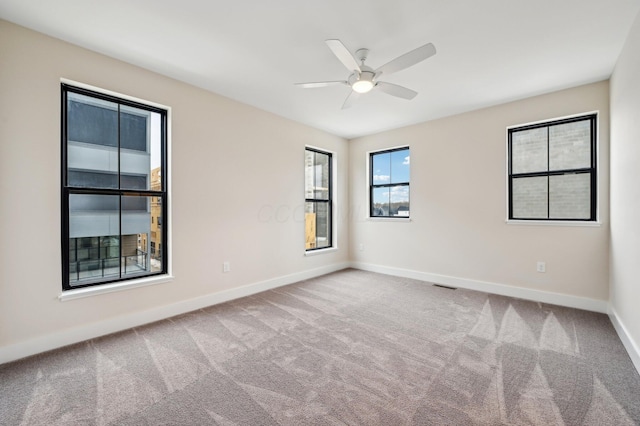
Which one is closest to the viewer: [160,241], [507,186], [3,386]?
[3,386]

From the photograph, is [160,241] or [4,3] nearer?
[4,3]

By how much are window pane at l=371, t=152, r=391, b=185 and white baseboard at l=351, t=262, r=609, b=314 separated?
5.37ft

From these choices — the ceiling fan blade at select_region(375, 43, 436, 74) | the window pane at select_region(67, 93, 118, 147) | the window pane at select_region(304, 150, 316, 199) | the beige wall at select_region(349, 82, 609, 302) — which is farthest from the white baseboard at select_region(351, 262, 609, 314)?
the window pane at select_region(67, 93, 118, 147)

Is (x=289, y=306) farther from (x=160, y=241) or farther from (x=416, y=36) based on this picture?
(x=416, y=36)

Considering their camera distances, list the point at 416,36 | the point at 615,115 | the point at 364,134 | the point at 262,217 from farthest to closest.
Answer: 1. the point at 364,134
2. the point at 262,217
3. the point at 615,115
4. the point at 416,36

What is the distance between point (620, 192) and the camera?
2.67m

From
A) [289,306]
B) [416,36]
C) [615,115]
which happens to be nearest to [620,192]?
[615,115]

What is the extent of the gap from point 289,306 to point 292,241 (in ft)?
4.37

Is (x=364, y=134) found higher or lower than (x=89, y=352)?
higher

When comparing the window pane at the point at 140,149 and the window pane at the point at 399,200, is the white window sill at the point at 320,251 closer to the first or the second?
the window pane at the point at 399,200

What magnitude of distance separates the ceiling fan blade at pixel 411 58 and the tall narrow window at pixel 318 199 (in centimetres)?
263

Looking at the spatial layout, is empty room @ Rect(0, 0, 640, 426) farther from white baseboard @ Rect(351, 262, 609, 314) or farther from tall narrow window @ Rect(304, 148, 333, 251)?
tall narrow window @ Rect(304, 148, 333, 251)

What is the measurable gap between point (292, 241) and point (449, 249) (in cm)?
252

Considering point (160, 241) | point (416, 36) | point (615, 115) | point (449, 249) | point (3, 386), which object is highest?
point (416, 36)
